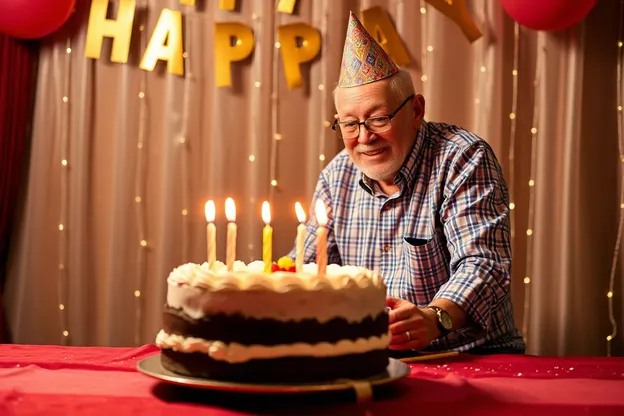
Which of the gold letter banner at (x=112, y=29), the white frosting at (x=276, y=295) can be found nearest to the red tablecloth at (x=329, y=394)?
the white frosting at (x=276, y=295)

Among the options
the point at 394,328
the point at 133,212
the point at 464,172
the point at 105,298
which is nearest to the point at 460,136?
the point at 464,172

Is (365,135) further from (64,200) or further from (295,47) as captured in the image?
(64,200)

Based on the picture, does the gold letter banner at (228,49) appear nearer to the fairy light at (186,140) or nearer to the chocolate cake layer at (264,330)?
the fairy light at (186,140)

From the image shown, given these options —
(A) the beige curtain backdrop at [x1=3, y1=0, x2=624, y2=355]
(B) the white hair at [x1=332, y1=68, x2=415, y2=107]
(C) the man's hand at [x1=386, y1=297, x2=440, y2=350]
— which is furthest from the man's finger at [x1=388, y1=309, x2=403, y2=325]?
(A) the beige curtain backdrop at [x1=3, y1=0, x2=624, y2=355]

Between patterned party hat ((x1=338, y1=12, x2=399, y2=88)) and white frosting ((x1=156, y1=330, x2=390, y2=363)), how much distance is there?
3.73 ft

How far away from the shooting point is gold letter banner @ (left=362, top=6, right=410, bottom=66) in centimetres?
323

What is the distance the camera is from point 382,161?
2.25 m

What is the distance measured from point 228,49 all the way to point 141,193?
2.38 ft

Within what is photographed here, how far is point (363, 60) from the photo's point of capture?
224 centimetres

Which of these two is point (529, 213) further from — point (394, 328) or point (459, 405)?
point (459, 405)

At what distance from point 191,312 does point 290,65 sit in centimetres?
218

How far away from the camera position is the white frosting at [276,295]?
121 cm

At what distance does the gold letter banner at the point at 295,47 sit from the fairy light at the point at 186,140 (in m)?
0.40

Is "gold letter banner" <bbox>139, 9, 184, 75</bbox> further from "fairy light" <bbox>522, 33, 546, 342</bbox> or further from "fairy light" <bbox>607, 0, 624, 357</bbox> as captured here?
"fairy light" <bbox>607, 0, 624, 357</bbox>
